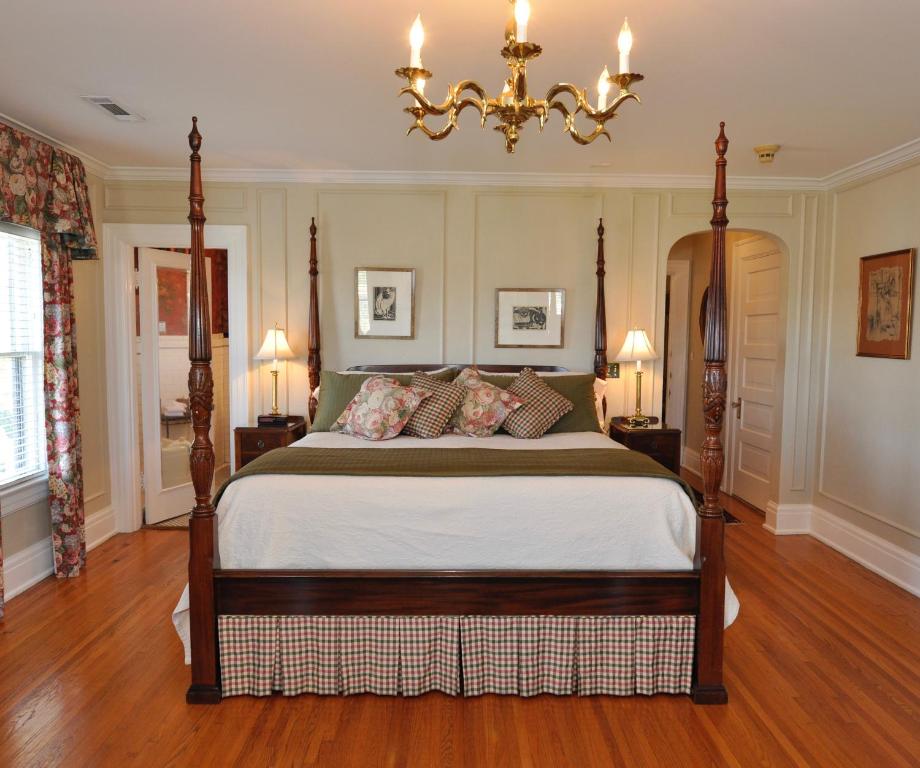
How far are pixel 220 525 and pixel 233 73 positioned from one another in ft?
6.39

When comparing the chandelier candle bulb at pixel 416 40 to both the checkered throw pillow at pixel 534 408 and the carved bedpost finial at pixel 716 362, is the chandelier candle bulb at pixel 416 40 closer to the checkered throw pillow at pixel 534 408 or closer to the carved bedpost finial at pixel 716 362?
the carved bedpost finial at pixel 716 362

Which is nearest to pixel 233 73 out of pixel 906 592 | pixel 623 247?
pixel 623 247

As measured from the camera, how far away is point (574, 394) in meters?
4.21

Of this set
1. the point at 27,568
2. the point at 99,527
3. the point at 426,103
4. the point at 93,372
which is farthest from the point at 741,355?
the point at 27,568

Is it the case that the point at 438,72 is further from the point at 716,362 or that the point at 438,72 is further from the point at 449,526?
the point at 449,526

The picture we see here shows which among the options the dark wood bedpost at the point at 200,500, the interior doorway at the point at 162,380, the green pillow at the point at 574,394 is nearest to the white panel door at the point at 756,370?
the green pillow at the point at 574,394

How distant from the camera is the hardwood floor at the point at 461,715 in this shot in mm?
2283

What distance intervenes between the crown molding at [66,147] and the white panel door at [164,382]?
1.89 ft

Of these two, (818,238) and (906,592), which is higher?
(818,238)

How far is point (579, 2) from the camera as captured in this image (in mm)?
2270

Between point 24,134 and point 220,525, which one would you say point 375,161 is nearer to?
point 24,134

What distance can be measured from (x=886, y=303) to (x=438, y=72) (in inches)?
122

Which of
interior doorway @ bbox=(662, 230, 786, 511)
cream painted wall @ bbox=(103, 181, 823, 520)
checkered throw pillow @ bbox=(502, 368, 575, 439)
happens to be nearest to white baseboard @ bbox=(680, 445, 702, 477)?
interior doorway @ bbox=(662, 230, 786, 511)

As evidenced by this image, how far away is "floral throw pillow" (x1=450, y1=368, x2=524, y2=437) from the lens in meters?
3.87
